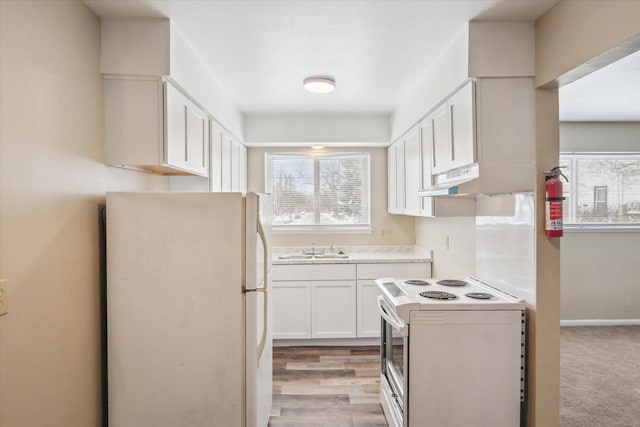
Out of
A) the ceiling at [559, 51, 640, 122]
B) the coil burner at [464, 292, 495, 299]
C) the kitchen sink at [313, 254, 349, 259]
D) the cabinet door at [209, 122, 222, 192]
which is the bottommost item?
the coil burner at [464, 292, 495, 299]

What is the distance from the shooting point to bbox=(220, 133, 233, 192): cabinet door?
315 centimetres

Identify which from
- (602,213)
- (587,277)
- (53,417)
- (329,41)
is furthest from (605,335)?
(53,417)

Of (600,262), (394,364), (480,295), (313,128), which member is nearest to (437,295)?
(480,295)

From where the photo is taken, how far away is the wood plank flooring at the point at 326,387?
2.46 metres

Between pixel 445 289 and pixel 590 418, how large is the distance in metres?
1.36

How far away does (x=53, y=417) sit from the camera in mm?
1586

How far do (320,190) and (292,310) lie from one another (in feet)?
4.92

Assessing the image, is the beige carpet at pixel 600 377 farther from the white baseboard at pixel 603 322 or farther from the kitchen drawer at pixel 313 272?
the kitchen drawer at pixel 313 272

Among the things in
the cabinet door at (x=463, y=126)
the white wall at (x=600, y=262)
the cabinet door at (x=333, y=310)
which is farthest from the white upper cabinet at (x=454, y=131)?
the white wall at (x=600, y=262)

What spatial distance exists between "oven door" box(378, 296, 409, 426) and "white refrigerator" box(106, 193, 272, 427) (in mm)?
912

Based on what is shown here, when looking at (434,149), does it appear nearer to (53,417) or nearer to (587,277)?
(53,417)

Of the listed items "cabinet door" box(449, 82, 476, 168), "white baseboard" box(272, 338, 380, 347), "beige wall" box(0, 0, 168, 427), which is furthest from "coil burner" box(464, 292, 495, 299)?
"beige wall" box(0, 0, 168, 427)

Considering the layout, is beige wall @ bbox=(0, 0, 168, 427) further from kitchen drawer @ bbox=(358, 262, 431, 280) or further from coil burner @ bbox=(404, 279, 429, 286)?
kitchen drawer @ bbox=(358, 262, 431, 280)

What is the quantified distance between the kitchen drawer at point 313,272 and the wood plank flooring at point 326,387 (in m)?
0.73
